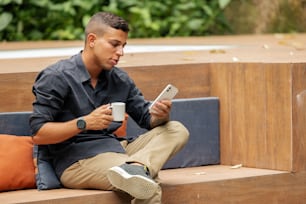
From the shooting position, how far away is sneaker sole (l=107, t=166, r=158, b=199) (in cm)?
476

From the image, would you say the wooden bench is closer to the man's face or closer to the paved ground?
the paved ground

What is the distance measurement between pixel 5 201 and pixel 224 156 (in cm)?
154

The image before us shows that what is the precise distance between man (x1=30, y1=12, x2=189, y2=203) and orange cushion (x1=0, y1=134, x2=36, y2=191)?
172mm

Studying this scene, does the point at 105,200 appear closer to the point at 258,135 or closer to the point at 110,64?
the point at 110,64

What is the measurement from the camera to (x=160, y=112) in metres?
5.09

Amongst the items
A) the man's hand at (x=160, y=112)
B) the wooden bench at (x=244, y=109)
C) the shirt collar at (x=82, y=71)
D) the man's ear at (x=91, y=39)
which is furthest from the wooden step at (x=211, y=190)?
the man's ear at (x=91, y=39)

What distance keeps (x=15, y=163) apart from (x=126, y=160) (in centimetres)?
61

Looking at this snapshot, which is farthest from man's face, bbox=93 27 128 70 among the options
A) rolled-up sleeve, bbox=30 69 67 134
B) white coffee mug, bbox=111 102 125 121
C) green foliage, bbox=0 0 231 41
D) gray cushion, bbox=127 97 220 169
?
green foliage, bbox=0 0 231 41

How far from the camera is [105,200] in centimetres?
498

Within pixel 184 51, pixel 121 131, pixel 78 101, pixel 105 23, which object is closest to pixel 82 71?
pixel 78 101

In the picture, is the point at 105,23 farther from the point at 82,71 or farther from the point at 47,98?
the point at 47,98

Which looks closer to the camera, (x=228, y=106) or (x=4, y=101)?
(x=4, y=101)

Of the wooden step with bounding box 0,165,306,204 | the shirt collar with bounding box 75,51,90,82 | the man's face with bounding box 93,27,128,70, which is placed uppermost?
the man's face with bounding box 93,27,128,70

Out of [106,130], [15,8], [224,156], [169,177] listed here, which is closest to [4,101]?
[106,130]
